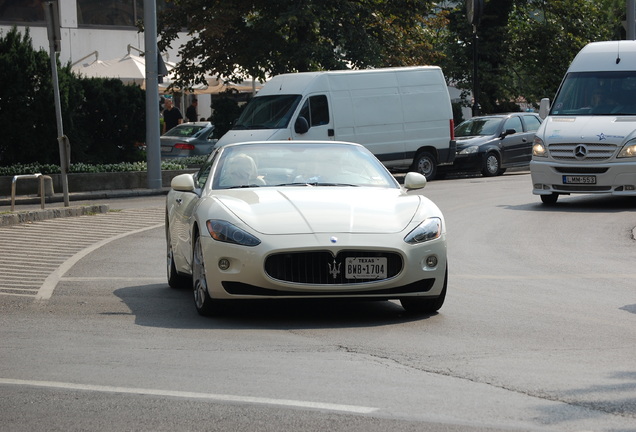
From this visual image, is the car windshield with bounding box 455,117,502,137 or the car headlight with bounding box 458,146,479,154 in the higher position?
the car windshield with bounding box 455,117,502,137

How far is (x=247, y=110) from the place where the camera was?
91.7 feet

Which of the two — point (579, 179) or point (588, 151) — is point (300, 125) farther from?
point (588, 151)

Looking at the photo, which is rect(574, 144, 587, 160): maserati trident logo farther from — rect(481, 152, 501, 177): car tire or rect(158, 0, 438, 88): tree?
rect(158, 0, 438, 88): tree

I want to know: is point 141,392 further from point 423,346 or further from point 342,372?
point 423,346

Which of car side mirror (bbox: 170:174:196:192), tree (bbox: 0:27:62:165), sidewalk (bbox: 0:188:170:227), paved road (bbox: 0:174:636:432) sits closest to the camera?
paved road (bbox: 0:174:636:432)

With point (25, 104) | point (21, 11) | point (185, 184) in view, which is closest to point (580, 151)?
point (185, 184)

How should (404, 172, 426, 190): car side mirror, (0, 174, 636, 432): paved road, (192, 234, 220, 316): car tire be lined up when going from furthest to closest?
(404, 172, 426, 190): car side mirror < (192, 234, 220, 316): car tire < (0, 174, 636, 432): paved road

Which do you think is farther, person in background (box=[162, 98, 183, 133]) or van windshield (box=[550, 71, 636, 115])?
person in background (box=[162, 98, 183, 133])

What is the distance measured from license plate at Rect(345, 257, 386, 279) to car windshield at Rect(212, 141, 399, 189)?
1300mm

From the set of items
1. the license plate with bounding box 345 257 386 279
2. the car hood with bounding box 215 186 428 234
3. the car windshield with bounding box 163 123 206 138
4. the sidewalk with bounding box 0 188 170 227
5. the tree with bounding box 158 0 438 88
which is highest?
the tree with bounding box 158 0 438 88

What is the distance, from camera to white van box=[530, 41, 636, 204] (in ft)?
65.1

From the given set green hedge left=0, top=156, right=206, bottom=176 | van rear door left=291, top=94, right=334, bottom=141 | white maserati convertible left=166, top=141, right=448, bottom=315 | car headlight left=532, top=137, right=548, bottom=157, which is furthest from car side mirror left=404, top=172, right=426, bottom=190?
van rear door left=291, top=94, right=334, bottom=141

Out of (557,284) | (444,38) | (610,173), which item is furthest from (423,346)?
(444,38)

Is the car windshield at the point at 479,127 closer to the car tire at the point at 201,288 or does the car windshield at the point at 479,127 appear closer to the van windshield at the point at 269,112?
the van windshield at the point at 269,112
